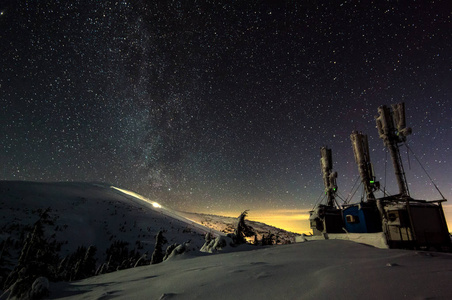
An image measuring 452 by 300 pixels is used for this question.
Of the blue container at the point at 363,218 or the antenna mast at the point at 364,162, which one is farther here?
the antenna mast at the point at 364,162

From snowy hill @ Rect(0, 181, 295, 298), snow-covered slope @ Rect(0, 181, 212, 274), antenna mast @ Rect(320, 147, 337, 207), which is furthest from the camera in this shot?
snow-covered slope @ Rect(0, 181, 212, 274)

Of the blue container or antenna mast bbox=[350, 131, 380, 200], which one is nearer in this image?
the blue container

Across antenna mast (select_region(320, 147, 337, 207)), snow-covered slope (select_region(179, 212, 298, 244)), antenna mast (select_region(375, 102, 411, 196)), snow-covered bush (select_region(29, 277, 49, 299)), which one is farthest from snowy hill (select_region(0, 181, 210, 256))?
antenna mast (select_region(375, 102, 411, 196))

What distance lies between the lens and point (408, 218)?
1565 centimetres

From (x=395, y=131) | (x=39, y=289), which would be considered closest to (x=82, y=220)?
(x=39, y=289)

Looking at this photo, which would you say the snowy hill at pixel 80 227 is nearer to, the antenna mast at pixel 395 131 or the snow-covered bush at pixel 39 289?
the snow-covered bush at pixel 39 289

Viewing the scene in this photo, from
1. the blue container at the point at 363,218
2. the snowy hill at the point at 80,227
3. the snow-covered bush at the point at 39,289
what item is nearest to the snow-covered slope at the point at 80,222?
the snowy hill at the point at 80,227

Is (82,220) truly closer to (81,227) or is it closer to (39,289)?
(81,227)

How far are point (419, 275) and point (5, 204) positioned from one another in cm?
5731

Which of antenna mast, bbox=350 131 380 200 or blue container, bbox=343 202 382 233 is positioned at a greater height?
antenna mast, bbox=350 131 380 200

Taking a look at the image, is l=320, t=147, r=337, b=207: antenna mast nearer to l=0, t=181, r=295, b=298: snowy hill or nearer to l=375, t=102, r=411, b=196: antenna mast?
l=375, t=102, r=411, b=196: antenna mast

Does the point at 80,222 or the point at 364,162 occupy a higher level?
the point at 364,162

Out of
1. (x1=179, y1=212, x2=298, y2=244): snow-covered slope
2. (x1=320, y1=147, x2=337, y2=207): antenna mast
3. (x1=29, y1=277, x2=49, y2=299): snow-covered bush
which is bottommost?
(x1=29, y1=277, x2=49, y2=299): snow-covered bush

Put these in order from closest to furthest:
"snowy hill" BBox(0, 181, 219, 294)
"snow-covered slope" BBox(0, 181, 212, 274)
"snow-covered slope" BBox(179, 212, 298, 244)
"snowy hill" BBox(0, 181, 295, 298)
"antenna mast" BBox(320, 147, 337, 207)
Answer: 1. "snowy hill" BBox(0, 181, 295, 298)
2. "snowy hill" BBox(0, 181, 219, 294)
3. "antenna mast" BBox(320, 147, 337, 207)
4. "snow-covered slope" BBox(0, 181, 212, 274)
5. "snow-covered slope" BBox(179, 212, 298, 244)
